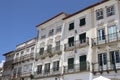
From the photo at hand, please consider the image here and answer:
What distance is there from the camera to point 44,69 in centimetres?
3216

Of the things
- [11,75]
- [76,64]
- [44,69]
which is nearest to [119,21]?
[76,64]

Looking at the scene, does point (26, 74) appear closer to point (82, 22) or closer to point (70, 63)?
point (70, 63)

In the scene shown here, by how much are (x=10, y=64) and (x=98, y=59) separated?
79.3 feet

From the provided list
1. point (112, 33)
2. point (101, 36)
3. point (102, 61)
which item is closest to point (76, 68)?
point (102, 61)

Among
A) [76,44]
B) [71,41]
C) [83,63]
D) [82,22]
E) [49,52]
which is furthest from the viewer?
[49,52]

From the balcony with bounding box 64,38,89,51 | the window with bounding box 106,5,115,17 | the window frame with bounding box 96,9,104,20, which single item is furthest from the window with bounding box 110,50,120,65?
the window frame with bounding box 96,9,104,20

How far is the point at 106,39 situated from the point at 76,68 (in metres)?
5.67

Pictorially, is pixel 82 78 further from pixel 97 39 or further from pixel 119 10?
pixel 119 10

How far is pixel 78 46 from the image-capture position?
27.5 meters

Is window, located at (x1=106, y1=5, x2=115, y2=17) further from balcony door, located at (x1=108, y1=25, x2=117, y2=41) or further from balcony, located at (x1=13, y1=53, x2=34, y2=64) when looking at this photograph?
balcony, located at (x1=13, y1=53, x2=34, y2=64)

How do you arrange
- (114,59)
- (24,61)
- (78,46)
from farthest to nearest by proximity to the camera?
(24,61)
(78,46)
(114,59)

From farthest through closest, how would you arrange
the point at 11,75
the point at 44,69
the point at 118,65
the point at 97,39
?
the point at 11,75 < the point at 44,69 < the point at 97,39 < the point at 118,65

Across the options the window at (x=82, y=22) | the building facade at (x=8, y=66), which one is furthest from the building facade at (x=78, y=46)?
the building facade at (x=8, y=66)

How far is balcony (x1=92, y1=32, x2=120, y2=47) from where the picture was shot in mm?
23534
